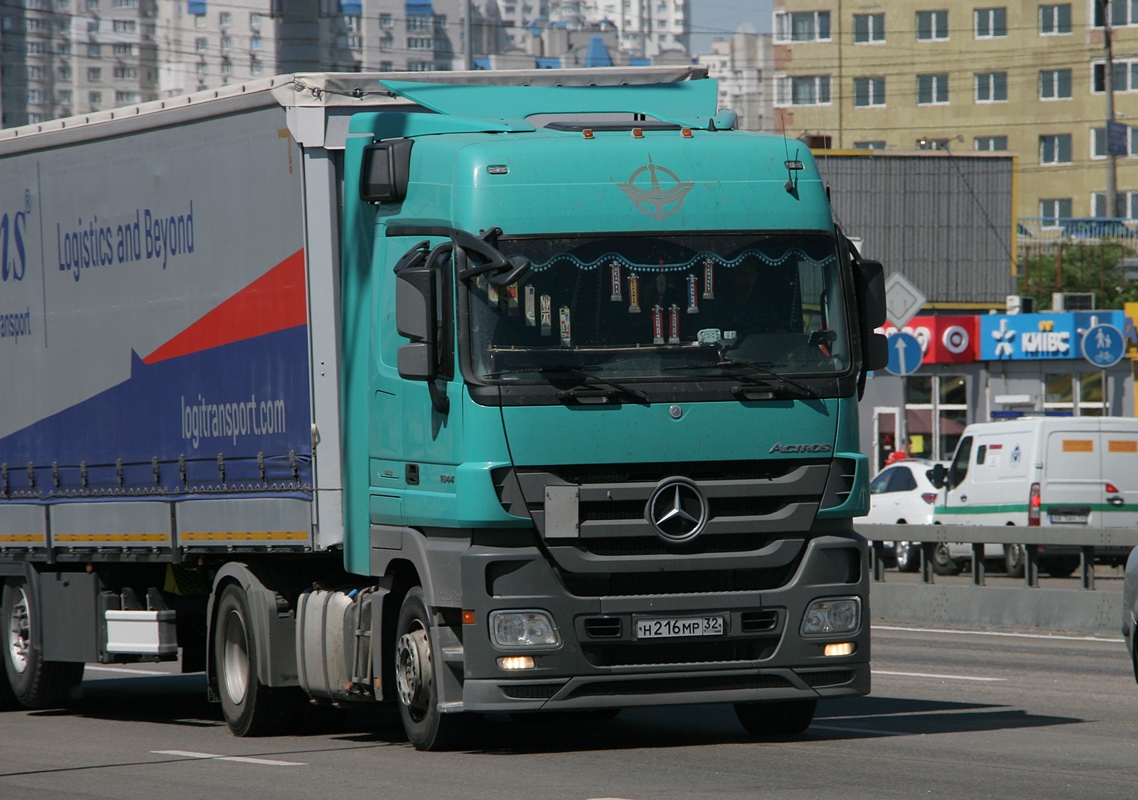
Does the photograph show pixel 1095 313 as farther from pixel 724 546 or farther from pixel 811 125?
pixel 811 125

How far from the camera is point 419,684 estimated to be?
10.6m

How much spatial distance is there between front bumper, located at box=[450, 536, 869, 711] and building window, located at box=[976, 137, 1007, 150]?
9681cm

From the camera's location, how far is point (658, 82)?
39.3 feet

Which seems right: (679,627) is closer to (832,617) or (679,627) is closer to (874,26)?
(832,617)

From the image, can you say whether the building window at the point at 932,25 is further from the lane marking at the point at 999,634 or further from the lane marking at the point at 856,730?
the lane marking at the point at 856,730

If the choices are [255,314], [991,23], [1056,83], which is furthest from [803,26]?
[255,314]

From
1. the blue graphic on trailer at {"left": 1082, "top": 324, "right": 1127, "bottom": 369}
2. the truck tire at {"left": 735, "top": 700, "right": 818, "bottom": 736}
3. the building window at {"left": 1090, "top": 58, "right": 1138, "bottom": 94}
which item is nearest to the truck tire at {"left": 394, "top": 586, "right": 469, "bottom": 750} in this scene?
the truck tire at {"left": 735, "top": 700, "right": 818, "bottom": 736}

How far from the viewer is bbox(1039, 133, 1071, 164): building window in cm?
10294

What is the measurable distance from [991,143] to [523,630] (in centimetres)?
9841

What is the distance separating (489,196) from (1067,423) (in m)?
18.7

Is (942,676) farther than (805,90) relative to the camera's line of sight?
No

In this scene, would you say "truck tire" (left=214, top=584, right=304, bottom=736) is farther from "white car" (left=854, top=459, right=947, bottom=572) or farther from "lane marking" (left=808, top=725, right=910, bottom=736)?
"white car" (left=854, top=459, right=947, bottom=572)

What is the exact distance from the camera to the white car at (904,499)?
1233 inches

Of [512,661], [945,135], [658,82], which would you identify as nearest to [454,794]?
[512,661]
